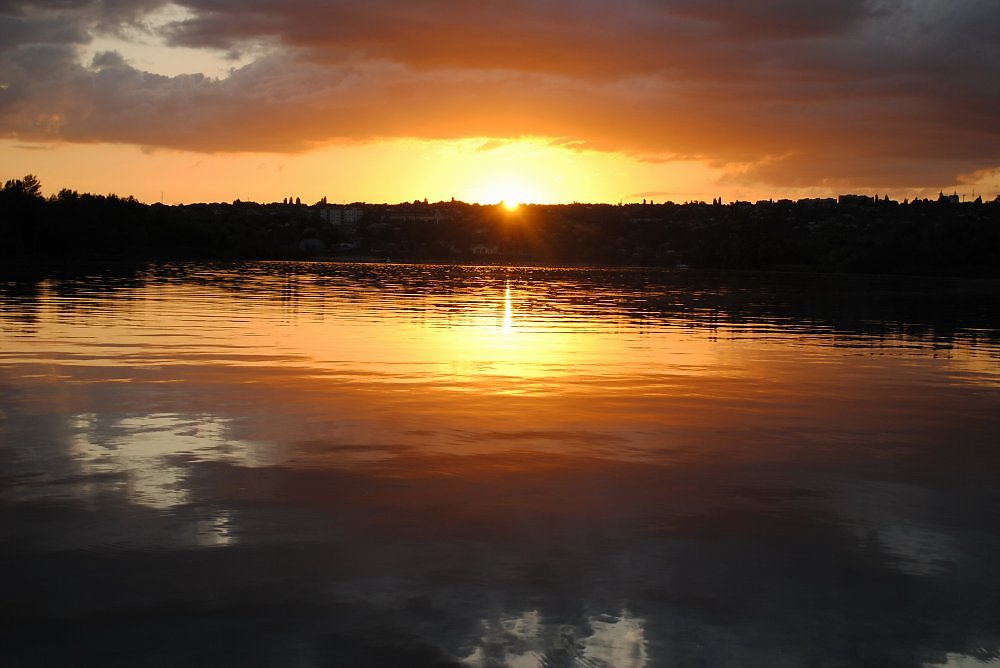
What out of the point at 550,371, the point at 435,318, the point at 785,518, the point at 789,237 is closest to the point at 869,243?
the point at 789,237

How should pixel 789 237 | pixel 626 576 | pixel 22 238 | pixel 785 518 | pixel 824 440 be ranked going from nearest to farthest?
pixel 626 576, pixel 785 518, pixel 824 440, pixel 22 238, pixel 789 237

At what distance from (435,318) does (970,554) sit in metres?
27.5

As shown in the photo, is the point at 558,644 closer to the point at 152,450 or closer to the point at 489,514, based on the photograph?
the point at 489,514

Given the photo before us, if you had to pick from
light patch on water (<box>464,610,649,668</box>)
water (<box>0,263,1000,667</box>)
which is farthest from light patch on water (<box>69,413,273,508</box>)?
light patch on water (<box>464,610,649,668</box>)

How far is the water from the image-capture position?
261 inches

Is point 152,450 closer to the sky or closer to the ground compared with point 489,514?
closer to the sky

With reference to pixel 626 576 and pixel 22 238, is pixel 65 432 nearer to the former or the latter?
pixel 626 576

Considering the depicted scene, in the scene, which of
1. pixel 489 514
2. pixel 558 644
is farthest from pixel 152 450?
pixel 558 644

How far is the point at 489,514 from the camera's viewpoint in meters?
9.36

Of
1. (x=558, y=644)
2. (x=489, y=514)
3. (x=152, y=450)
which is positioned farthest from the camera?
(x=152, y=450)

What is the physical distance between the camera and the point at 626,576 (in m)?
7.75

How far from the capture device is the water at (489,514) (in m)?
6.62

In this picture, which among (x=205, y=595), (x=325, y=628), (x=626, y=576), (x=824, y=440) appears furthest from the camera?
(x=824, y=440)

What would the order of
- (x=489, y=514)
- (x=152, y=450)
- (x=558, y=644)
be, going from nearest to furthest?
(x=558, y=644)
(x=489, y=514)
(x=152, y=450)
